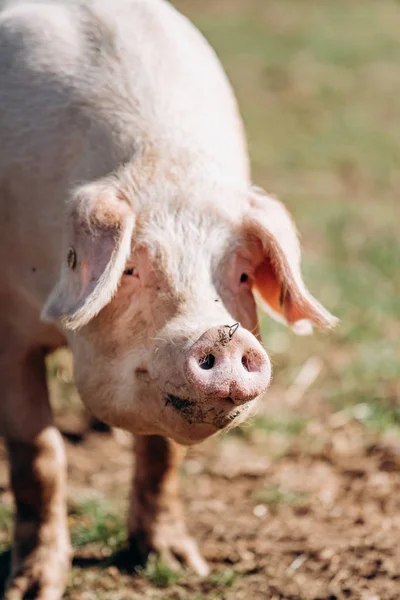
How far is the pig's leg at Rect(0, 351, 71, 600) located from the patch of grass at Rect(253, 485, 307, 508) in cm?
95

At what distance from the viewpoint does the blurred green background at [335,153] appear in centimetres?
582

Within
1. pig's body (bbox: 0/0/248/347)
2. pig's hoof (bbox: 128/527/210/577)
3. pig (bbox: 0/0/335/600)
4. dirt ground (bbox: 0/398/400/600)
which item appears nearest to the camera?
pig (bbox: 0/0/335/600)

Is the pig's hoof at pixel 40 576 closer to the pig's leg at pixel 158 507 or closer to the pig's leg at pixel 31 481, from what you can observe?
the pig's leg at pixel 31 481

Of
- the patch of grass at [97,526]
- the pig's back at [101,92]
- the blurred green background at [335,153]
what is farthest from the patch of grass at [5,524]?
the blurred green background at [335,153]

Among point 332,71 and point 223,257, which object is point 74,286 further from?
point 332,71

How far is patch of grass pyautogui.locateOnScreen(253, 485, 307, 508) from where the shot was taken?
446 cm

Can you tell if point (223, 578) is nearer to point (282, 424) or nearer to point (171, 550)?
point (171, 550)

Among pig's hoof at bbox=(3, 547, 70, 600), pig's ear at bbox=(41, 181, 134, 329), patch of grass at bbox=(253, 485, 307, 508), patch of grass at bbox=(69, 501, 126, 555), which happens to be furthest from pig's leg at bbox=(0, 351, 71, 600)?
patch of grass at bbox=(253, 485, 307, 508)

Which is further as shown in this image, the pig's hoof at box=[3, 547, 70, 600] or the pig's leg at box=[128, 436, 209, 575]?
the pig's leg at box=[128, 436, 209, 575]

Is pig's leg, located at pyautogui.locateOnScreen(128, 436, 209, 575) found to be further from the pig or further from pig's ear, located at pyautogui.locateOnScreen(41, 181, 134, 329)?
pig's ear, located at pyautogui.locateOnScreen(41, 181, 134, 329)

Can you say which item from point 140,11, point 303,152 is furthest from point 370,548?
point 303,152

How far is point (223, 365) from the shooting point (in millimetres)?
2832

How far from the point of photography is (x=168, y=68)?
3707mm

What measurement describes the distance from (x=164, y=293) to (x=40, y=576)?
1258 millimetres
